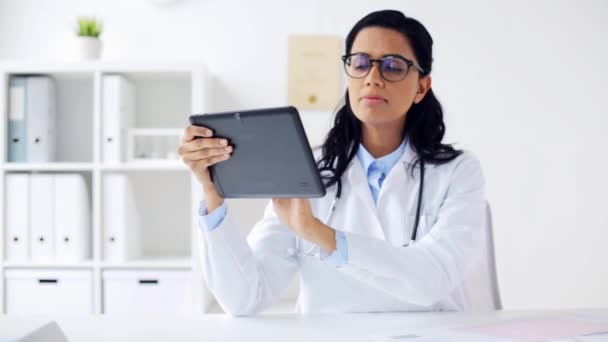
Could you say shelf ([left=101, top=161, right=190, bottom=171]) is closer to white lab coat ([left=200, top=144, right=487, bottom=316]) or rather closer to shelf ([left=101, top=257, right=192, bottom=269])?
shelf ([left=101, top=257, right=192, bottom=269])

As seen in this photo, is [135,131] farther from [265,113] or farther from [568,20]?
[568,20]

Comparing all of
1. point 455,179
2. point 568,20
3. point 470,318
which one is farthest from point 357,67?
point 568,20

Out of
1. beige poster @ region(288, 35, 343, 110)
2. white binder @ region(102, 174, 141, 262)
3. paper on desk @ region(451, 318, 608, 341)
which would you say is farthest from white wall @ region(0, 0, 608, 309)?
paper on desk @ region(451, 318, 608, 341)

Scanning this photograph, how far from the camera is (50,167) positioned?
2340 mm

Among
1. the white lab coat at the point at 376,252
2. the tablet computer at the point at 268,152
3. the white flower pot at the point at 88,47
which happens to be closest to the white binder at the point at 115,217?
the white flower pot at the point at 88,47

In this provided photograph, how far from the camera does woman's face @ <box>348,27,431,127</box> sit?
1358mm

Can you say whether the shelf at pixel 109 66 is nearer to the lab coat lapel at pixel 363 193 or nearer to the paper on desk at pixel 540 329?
the lab coat lapel at pixel 363 193

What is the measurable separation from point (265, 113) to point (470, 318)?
22.0 inches

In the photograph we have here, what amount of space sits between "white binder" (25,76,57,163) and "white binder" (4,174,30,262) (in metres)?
0.10

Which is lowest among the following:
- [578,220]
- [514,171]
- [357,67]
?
[578,220]

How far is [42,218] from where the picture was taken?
2.33 metres

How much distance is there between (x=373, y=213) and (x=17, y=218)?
1.54 meters

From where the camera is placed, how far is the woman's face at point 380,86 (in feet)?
4.46

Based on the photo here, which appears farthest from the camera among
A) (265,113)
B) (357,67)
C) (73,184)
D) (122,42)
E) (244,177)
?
(122,42)
